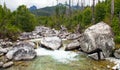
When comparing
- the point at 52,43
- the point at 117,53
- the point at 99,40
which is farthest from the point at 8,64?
the point at 117,53

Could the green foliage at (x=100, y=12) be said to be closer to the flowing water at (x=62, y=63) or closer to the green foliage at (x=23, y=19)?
the green foliage at (x=23, y=19)

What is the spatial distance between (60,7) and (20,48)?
80048mm

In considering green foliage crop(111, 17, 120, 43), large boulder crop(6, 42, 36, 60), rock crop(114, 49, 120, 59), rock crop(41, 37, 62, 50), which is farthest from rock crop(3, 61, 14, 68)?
green foliage crop(111, 17, 120, 43)

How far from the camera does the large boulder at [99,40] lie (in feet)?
84.1

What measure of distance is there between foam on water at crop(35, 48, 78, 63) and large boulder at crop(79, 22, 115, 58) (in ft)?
5.49

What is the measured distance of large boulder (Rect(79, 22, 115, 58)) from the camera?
25641 mm

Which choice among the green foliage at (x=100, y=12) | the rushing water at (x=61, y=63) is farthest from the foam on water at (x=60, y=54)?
the green foliage at (x=100, y=12)

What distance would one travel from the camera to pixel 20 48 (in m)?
25.5

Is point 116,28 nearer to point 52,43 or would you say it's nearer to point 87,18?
point 52,43

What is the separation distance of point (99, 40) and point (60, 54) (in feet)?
14.8

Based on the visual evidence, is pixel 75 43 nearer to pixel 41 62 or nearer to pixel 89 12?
pixel 41 62

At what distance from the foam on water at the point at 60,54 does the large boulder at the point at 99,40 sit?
167 centimetres

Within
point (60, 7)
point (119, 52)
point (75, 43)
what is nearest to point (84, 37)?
point (75, 43)

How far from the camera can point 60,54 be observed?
2681 cm
